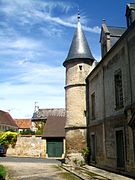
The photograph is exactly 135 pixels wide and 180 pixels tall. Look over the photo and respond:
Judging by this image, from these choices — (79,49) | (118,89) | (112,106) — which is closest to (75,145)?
(112,106)

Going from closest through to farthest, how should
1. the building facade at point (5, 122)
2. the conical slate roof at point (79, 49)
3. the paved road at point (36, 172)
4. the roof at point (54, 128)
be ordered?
the paved road at point (36, 172), the conical slate roof at point (79, 49), the roof at point (54, 128), the building facade at point (5, 122)

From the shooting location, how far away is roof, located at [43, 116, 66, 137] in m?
34.0

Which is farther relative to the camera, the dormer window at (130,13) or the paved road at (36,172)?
the dormer window at (130,13)

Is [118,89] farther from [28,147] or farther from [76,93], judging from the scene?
[28,147]

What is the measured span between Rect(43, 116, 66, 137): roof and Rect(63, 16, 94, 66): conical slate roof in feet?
43.2

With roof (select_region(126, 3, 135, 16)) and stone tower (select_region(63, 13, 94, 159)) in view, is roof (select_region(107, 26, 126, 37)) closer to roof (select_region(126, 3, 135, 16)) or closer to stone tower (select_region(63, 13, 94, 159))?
roof (select_region(126, 3, 135, 16))

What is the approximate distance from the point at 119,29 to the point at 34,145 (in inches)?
720

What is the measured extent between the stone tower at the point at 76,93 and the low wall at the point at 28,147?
37.7ft

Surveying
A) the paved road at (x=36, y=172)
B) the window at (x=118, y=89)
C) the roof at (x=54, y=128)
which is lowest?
the paved road at (x=36, y=172)

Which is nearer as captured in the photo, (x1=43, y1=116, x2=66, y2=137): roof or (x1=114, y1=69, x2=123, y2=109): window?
(x1=114, y1=69, x2=123, y2=109): window

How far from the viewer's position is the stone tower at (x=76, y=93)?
2125 cm

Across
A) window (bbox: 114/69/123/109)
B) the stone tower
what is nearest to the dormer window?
window (bbox: 114/69/123/109)

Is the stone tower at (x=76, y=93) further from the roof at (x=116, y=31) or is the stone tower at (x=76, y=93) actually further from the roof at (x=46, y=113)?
the roof at (x=46, y=113)

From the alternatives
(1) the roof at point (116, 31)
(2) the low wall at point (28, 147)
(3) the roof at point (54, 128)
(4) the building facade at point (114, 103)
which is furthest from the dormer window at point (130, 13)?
(3) the roof at point (54, 128)
